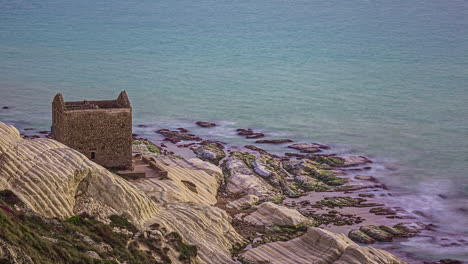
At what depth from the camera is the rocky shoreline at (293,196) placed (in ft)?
245

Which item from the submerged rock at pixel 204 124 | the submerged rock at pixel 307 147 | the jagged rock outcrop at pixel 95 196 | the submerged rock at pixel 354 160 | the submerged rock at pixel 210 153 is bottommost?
the submerged rock at pixel 354 160

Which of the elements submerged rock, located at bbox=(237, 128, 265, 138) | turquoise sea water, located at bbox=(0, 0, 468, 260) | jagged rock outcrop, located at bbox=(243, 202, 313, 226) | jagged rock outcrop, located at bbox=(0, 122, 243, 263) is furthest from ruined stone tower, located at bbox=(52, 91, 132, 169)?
submerged rock, located at bbox=(237, 128, 265, 138)

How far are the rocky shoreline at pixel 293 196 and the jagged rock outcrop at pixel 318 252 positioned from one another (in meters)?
0.16

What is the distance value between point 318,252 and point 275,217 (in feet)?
30.7

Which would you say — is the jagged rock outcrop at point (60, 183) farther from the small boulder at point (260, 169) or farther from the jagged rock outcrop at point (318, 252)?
the small boulder at point (260, 169)

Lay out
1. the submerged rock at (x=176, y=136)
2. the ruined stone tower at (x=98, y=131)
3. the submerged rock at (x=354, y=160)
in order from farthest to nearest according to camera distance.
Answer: the submerged rock at (x=176, y=136) → the submerged rock at (x=354, y=160) → the ruined stone tower at (x=98, y=131)

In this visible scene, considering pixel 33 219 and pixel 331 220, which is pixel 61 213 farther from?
pixel 331 220

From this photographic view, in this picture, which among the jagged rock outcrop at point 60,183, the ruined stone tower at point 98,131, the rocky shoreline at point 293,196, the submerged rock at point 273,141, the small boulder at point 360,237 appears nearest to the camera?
the jagged rock outcrop at point 60,183

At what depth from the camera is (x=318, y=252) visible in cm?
6850

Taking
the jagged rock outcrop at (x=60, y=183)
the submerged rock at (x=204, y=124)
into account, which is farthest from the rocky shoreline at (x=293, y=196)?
the jagged rock outcrop at (x=60, y=183)

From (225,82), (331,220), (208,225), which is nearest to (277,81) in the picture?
(225,82)

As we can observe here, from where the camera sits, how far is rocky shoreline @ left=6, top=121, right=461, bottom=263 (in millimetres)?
74688

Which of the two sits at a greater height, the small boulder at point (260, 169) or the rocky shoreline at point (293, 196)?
the small boulder at point (260, 169)

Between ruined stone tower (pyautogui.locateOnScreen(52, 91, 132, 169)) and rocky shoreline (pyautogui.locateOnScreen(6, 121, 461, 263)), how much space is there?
11488 millimetres
